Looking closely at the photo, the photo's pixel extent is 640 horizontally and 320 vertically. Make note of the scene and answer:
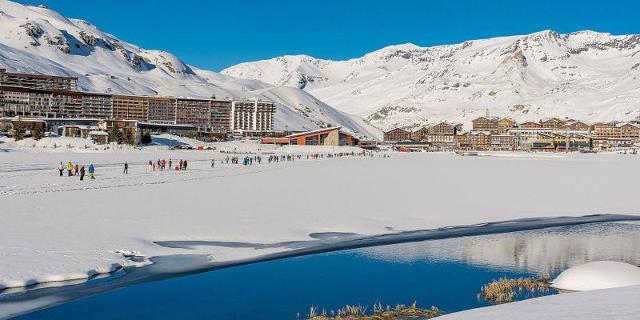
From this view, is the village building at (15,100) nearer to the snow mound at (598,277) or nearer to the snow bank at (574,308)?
the snow mound at (598,277)

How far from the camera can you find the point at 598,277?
1864 cm

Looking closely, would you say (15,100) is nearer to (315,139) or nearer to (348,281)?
(315,139)

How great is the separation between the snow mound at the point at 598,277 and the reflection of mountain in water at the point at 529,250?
2.65m

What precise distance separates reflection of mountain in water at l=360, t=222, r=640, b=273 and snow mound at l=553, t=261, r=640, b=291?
2.65 metres

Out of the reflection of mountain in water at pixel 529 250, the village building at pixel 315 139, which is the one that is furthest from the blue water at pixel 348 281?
the village building at pixel 315 139

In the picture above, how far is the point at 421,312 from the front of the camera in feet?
53.3

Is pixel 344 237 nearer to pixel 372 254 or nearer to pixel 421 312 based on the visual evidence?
pixel 372 254

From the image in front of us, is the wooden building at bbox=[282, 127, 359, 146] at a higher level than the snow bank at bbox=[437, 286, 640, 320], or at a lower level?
higher

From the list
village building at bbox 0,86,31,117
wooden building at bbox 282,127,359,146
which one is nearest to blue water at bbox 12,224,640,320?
wooden building at bbox 282,127,359,146

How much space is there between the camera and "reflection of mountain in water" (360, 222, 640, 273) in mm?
23641

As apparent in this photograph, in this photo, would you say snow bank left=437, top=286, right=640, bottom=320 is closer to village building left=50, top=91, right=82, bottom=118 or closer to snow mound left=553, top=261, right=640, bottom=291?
snow mound left=553, top=261, right=640, bottom=291

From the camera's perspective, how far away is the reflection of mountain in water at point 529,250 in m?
23.6

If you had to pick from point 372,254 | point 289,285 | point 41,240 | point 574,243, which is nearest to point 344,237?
point 372,254

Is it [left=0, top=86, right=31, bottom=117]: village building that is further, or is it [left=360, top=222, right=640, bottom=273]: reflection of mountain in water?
[left=0, top=86, right=31, bottom=117]: village building
